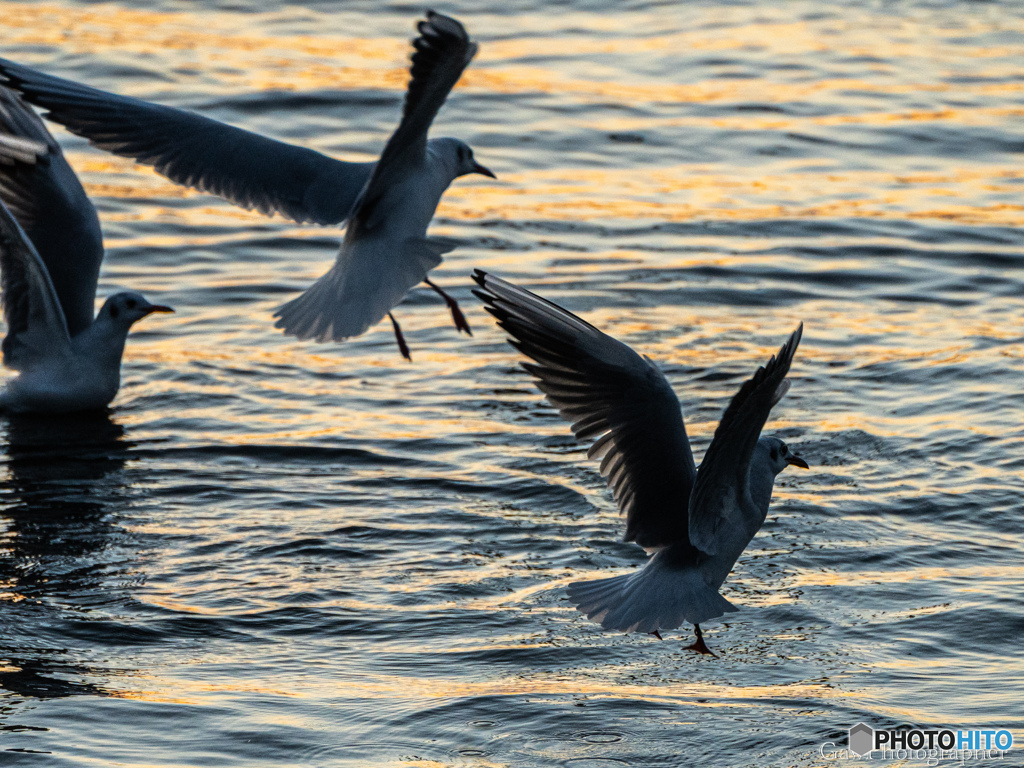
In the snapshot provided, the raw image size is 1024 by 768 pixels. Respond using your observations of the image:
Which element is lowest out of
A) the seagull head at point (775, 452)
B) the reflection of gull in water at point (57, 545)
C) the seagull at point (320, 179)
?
the reflection of gull in water at point (57, 545)

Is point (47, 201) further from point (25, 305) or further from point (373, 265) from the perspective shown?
point (373, 265)

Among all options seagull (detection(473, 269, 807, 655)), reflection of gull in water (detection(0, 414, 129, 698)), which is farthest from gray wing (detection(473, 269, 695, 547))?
reflection of gull in water (detection(0, 414, 129, 698))

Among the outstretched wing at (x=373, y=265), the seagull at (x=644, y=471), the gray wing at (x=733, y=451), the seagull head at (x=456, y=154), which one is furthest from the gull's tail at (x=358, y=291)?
the gray wing at (x=733, y=451)

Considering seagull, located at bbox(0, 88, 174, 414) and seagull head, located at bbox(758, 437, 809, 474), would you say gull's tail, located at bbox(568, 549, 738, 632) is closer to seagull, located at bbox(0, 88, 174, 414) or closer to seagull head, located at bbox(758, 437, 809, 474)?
seagull head, located at bbox(758, 437, 809, 474)

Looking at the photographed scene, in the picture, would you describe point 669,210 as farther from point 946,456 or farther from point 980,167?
point 946,456

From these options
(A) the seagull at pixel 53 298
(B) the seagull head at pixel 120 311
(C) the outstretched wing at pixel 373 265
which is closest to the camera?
(C) the outstretched wing at pixel 373 265

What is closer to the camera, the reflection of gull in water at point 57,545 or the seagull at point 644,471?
the seagull at point 644,471

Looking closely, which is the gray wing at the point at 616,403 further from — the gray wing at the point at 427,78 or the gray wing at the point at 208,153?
the gray wing at the point at 208,153

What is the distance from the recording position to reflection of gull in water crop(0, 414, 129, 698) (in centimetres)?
578

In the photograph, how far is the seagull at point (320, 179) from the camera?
20.2 feet

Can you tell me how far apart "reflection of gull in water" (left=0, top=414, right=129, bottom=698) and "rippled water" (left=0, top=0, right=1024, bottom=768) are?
0.02m

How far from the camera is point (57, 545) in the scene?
22.4 ft

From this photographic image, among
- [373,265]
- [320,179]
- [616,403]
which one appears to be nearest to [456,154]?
[320,179]

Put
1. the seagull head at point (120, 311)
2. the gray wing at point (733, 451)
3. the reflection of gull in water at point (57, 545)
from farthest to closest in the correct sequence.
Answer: the seagull head at point (120, 311) < the reflection of gull in water at point (57, 545) < the gray wing at point (733, 451)
